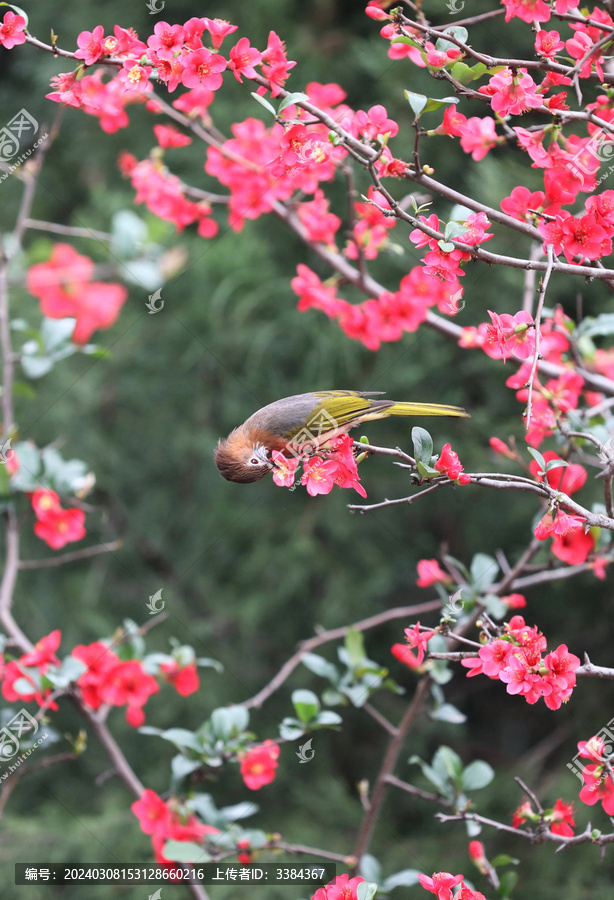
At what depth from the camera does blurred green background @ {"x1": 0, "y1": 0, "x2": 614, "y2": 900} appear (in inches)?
121

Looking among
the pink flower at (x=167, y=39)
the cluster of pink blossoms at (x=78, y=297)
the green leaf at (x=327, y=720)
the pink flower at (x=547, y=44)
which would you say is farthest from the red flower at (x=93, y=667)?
the cluster of pink blossoms at (x=78, y=297)

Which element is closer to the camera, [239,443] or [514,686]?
[514,686]

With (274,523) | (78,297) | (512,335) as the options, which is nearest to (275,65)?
(512,335)

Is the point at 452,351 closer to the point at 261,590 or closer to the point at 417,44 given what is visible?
the point at 261,590

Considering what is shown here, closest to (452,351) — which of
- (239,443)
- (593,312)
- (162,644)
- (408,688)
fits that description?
(593,312)

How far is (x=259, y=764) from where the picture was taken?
1670 millimetres

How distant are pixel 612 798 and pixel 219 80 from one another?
1.21 meters

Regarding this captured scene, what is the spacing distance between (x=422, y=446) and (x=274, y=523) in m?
2.26

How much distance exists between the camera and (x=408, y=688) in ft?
11.9

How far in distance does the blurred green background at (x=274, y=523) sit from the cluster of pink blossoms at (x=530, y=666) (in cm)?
176

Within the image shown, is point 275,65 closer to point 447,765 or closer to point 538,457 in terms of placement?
point 538,457

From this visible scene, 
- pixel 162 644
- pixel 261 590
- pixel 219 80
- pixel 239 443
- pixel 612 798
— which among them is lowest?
pixel 162 644

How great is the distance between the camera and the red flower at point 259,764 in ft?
5.44

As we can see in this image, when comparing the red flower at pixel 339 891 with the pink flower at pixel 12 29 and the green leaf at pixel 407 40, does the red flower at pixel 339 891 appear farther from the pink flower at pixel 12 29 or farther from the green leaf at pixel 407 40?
the pink flower at pixel 12 29
